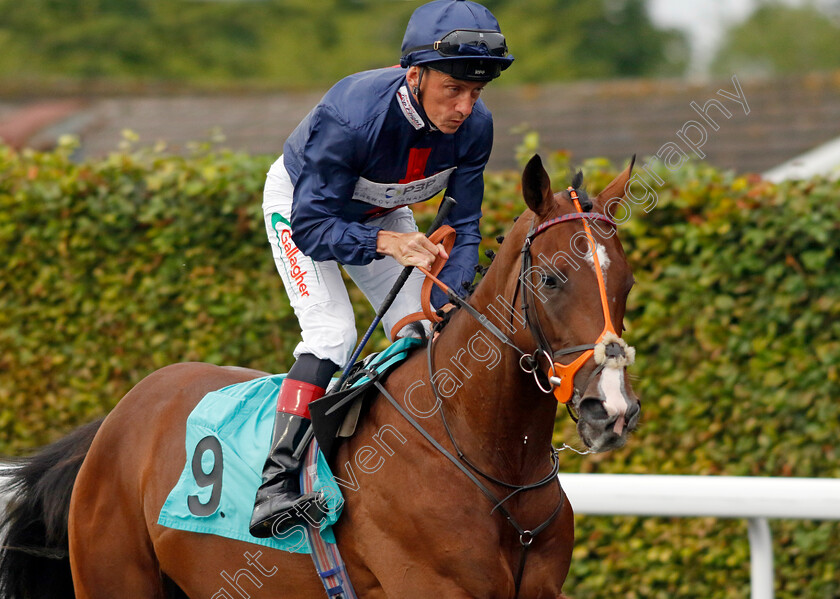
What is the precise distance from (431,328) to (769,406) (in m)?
2.43

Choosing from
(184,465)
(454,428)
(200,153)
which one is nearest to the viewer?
(454,428)

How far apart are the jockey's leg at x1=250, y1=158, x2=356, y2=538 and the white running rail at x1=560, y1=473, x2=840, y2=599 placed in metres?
1.30

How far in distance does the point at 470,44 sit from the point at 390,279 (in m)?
1.02

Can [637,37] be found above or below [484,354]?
above

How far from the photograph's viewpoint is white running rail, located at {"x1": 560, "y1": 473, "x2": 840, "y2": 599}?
148 inches

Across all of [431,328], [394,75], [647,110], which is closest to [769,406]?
[431,328]

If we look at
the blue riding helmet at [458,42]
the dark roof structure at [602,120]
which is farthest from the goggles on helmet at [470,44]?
the dark roof structure at [602,120]

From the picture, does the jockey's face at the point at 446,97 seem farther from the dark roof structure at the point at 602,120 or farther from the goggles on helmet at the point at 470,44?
the dark roof structure at the point at 602,120

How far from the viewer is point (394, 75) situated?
10.6ft

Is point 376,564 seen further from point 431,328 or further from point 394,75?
point 394,75

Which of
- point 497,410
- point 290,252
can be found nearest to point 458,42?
point 290,252

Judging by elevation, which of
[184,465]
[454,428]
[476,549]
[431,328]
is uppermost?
[431,328]

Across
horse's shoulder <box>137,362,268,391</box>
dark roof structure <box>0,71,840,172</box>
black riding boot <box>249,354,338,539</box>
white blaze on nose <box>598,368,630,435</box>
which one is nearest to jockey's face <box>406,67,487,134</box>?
black riding boot <box>249,354,338,539</box>

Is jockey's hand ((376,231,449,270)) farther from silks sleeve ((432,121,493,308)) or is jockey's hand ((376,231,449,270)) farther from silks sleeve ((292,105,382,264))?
silks sleeve ((432,121,493,308))
